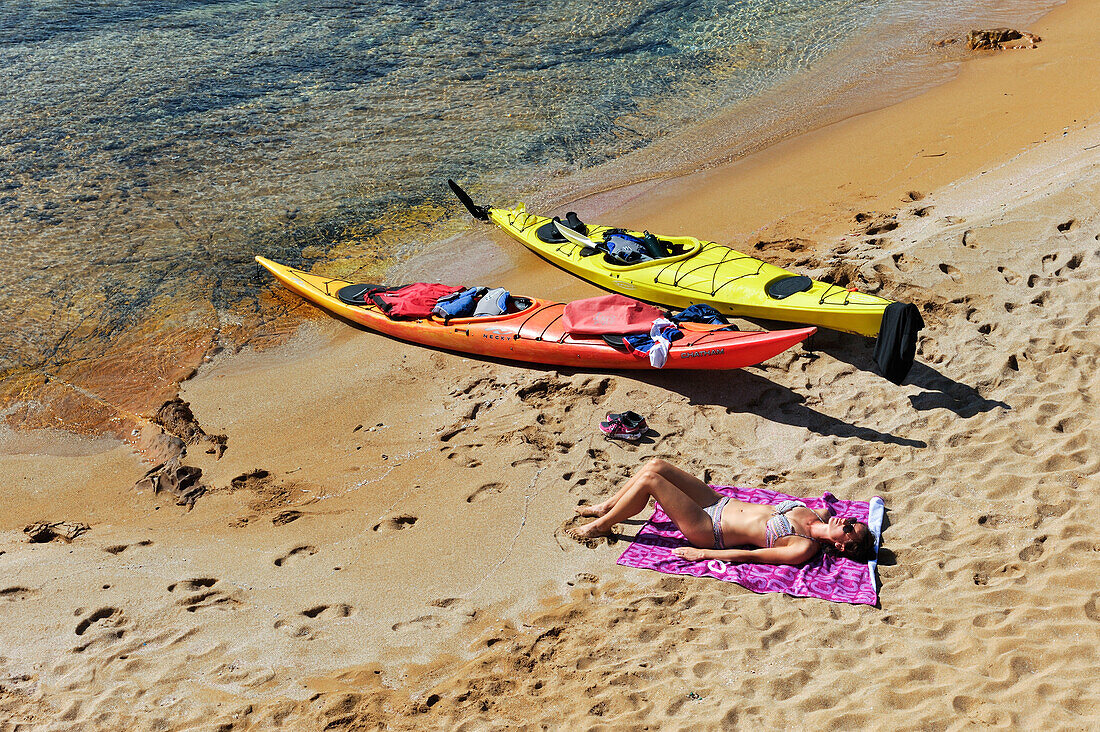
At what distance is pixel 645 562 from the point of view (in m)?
4.81

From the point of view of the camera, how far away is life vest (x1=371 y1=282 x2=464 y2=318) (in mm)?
7945

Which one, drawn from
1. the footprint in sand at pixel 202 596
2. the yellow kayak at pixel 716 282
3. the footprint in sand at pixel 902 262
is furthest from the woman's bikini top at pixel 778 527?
the footprint in sand at pixel 902 262

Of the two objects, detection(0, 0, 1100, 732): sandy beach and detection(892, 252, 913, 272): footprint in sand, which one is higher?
detection(892, 252, 913, 272): footprint in sand

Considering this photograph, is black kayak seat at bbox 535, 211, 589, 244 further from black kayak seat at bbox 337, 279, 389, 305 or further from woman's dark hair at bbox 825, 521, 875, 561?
woman's dark hair at bbox 825, 521, 875, 561

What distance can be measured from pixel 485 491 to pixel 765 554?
6.65 ft

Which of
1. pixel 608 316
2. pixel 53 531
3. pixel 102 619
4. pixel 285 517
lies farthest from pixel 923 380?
pixel 53 531

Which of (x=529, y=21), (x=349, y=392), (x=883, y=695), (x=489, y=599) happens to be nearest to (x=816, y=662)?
(x=883, y=695)

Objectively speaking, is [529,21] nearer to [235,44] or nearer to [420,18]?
[420,18]

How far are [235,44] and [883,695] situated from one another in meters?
17.1

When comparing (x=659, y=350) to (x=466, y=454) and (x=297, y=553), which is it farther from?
(x=297, y=553)

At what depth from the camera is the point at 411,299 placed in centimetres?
811

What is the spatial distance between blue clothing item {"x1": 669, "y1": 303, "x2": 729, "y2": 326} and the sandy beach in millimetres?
544

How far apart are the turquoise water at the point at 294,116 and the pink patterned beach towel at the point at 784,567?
5.69 m

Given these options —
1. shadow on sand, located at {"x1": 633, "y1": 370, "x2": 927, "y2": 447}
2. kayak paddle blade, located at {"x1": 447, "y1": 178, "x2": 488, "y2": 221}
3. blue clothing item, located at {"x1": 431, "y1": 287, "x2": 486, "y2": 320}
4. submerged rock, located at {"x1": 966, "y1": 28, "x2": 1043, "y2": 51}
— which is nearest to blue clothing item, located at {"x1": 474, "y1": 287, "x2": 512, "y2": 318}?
blue clothing item, located at {"x1": 431, "y1": 287, "x2": 486, "y2": 320}
